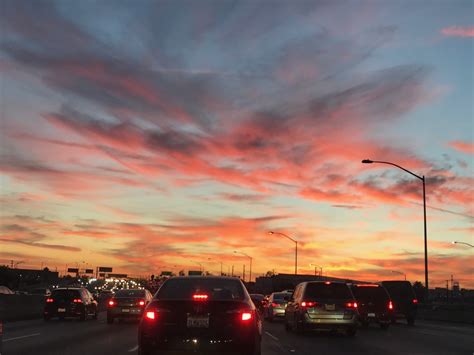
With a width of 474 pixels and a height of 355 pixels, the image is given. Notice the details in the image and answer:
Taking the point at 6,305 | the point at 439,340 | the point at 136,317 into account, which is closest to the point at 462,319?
the point at 439,340

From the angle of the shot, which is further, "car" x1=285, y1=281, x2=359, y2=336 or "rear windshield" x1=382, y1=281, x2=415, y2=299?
"rear windshield" x1=382, y1=281, x2=415, y2=299

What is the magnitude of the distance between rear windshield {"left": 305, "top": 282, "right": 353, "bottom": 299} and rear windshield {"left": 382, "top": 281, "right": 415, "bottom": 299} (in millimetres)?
13441

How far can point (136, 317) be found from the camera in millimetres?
28703

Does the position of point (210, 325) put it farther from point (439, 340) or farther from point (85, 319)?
point (85, 319)

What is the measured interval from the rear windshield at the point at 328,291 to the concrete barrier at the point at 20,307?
52.9 feet

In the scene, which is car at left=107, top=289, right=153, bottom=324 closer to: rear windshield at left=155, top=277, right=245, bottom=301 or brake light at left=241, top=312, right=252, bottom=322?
rear windshield at left=155, top=277, right=245, bottom=301

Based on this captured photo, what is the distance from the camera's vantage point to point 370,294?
28375mm

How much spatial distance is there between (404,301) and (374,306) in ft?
20.6

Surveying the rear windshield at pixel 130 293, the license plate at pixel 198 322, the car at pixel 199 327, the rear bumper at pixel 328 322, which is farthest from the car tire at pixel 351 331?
the license plate at pixel 198 322

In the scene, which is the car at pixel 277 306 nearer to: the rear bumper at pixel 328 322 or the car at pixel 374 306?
the car at pixel 374 306

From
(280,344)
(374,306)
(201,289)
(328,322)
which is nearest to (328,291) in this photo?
(328,322)

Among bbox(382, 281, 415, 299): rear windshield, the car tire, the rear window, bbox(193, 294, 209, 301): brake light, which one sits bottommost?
the car tire

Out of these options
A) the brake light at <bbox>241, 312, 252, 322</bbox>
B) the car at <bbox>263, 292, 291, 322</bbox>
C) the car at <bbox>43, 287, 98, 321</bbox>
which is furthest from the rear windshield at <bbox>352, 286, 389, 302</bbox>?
the brake light at <bbox>241, 312, 252, 322</bbox>

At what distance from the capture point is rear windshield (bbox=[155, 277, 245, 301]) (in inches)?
411
